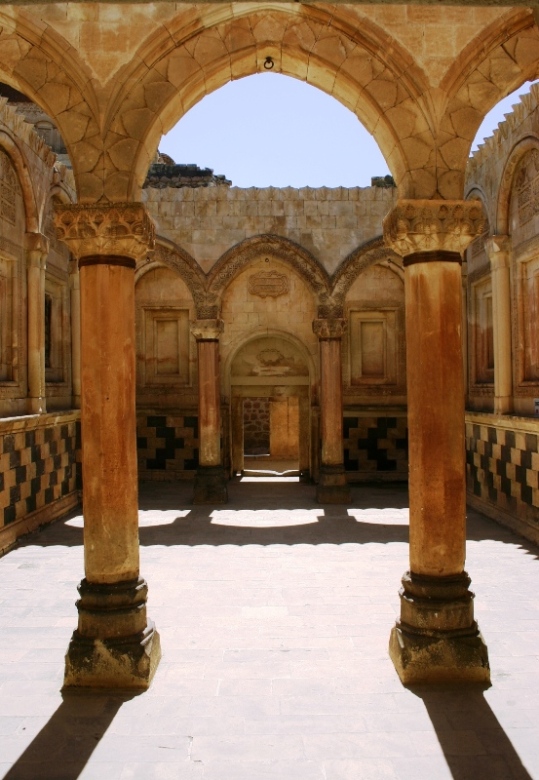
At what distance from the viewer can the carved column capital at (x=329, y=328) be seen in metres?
12.5

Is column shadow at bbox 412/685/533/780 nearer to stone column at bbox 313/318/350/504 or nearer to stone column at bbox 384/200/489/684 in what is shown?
stone column at bbox 384/200/489/684

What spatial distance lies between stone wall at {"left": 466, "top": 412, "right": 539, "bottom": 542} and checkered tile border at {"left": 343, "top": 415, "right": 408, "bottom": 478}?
10.3 ft

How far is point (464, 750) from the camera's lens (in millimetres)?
3611

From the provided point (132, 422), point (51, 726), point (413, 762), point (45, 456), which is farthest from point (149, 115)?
point (45, 456)

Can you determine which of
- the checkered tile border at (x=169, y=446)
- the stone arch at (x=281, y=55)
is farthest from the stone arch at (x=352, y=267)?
the stone arch at (x=281, y=55)

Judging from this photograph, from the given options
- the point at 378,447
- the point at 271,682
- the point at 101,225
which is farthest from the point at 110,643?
the point at 378,447

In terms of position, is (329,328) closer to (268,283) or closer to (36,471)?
(268,283)

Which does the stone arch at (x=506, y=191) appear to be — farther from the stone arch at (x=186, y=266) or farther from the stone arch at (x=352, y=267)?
the stone arch at (x=186, y=266)

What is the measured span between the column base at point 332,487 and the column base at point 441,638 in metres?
7.48

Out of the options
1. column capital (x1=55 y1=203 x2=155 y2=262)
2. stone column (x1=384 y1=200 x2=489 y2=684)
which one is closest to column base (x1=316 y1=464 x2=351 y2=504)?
stone column (x1=384 y1=200 x2=489 y2=684)

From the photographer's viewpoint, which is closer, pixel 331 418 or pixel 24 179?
pixel 24 179

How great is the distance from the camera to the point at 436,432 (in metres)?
4.59

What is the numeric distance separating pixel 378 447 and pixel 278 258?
5062 mm

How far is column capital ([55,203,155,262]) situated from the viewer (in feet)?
15.0
